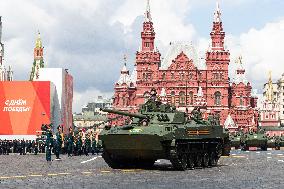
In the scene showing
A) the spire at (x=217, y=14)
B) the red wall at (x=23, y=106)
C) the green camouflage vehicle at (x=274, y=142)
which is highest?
the spire at (x=217, y=14)

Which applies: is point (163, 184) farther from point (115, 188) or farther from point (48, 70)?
point (48, 70)

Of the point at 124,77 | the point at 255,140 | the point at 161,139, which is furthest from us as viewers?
the point at 124,77

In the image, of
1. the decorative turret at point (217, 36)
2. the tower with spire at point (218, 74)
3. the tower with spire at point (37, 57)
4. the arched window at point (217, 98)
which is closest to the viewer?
the tower with spire at point (218, 74)

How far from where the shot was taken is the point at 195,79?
373 ft

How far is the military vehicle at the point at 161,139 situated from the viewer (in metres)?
21.4

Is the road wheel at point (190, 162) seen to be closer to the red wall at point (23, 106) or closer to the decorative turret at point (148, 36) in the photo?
the red wall at point (23, 106)

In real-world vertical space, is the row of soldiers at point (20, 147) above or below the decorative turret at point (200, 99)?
below

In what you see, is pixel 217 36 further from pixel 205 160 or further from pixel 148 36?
pixel 205 160

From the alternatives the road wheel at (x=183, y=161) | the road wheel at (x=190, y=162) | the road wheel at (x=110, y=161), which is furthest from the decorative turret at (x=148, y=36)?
the road wheel at (x=183, y=161)

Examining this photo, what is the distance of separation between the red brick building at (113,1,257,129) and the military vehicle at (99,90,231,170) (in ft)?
285

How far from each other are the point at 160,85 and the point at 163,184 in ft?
324

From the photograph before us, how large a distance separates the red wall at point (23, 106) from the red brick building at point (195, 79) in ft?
149

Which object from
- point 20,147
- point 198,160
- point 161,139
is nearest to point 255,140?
point 20,147

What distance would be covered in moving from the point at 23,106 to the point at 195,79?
51.6m
